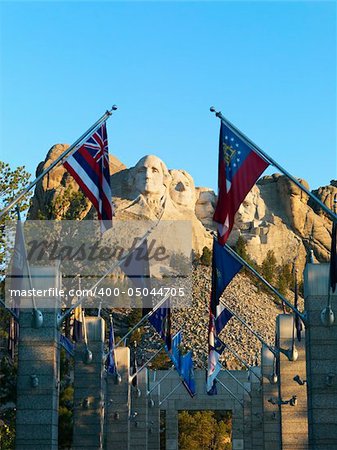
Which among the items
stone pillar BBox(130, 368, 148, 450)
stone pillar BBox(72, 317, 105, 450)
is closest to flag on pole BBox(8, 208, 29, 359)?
stone pillar BBox(72, 317, 105, 450)

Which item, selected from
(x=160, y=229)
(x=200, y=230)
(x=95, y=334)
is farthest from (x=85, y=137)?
(x=200, y=230)

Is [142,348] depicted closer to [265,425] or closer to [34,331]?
[265,425]

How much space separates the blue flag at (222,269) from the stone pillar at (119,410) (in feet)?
38.7

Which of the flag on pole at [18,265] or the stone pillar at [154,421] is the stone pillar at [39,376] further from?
the stone pillar at [154,421]

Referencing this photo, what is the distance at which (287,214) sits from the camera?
120875mm

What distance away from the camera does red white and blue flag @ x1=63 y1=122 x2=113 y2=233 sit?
867 inches

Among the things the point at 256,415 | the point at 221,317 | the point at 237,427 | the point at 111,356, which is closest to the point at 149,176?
the point at 237,427

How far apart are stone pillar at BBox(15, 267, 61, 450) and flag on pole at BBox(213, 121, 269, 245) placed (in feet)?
15.0

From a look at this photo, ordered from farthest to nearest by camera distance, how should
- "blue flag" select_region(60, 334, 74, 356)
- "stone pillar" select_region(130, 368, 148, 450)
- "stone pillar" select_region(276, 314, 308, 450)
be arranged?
1. "stone pillar" select_region(130, 368, 148, 450)
2. "stone pillar" select_region(276, 314, 308, 450)
3. "blue flag" select_region(60, 334, 74, 356)

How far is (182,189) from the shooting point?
108 m

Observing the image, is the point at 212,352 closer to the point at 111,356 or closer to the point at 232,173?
the point at 111,356

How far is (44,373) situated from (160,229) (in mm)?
76015

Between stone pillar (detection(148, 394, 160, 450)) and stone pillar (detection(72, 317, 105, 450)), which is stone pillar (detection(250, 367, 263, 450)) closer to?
stone pillar (detection(148, 394, 160, 450))

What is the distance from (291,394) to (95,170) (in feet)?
39.2
